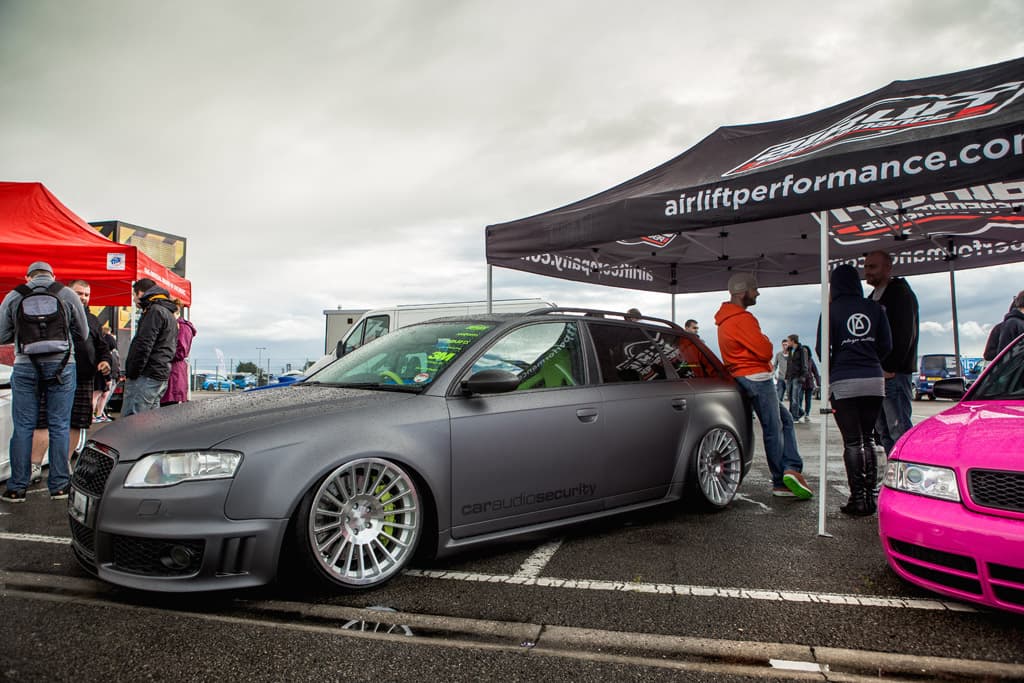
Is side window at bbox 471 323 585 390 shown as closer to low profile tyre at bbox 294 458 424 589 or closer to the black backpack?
low profile tyre at bbox 294 458 424 589

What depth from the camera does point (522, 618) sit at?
2.79 metres

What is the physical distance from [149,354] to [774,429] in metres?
5.53

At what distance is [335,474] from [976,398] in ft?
11.5

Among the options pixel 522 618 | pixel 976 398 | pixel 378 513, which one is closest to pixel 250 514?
pixel 378 513

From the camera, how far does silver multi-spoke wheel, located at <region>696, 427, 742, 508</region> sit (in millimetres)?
4691

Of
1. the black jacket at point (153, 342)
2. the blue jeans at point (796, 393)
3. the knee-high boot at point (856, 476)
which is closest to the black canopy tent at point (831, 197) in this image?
the knee-high boot at point (856, 476)

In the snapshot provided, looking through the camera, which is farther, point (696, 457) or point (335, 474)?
point (696, 457)

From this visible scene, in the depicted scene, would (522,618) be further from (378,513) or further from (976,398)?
(976,398)

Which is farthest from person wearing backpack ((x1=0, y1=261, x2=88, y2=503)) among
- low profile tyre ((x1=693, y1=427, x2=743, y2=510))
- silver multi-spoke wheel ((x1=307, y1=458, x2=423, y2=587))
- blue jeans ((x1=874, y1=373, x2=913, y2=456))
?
blue jeans ((x1=874, y1=373, x2=913, y2=456))

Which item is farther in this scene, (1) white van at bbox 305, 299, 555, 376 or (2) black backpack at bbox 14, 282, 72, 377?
(1) white van at bbox 305, 299, 555, 376

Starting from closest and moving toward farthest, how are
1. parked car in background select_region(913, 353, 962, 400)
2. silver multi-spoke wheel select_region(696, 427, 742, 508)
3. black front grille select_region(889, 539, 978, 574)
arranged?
black front grille select_region(889, 539, 978, 574)
silver multi-spoke wheel select_region(696, 427, 742, 508)
parked car in background select_region(913, 353, 962, 400)

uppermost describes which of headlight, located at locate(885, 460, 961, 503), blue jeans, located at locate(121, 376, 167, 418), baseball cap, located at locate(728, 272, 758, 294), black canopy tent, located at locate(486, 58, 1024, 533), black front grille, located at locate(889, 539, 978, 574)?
black canopy tent, located at locate(486, 58, 1024, 533)

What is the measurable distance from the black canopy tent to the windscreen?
1.90 metres

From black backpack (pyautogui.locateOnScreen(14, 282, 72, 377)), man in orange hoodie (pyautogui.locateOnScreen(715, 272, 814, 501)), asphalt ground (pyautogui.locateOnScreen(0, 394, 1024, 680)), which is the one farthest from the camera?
man in orange hoodie (pyautogui.locateOnScreen(715, 272, 814, 501))
